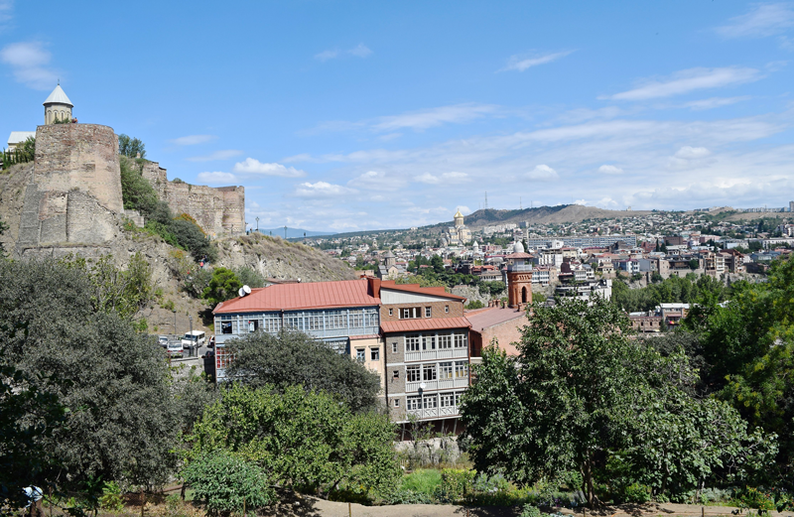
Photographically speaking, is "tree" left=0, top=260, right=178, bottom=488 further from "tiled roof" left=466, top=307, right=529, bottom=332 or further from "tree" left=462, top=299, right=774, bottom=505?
"tiled roof" left=466, top=307, right=529, bottom=332

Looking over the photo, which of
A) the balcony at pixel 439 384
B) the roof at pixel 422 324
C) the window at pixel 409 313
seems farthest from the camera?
the window at pixel 409 313

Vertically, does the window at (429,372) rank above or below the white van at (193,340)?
below

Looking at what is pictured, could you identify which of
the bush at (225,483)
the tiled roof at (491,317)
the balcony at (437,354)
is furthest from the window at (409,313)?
the bush at (225,483)

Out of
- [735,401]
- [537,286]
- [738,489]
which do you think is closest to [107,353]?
[738,489]

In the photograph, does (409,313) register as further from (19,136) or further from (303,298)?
(19,136)

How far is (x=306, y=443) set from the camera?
14.7 metres

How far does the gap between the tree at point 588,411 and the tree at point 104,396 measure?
343 inches

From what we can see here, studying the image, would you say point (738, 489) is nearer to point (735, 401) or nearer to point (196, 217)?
point (735, 401)

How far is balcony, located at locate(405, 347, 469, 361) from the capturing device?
27.0 m

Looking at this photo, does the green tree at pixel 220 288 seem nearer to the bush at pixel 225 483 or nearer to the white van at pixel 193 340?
the white van at pixel 193 340

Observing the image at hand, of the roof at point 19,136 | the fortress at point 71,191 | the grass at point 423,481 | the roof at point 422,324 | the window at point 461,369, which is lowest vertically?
the grass at point 423,481

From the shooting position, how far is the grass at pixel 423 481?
60.2 ft

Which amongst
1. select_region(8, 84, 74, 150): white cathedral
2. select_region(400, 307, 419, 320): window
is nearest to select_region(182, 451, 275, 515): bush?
select_region(400, 307, 419, 320): window

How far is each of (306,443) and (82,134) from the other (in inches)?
1236
